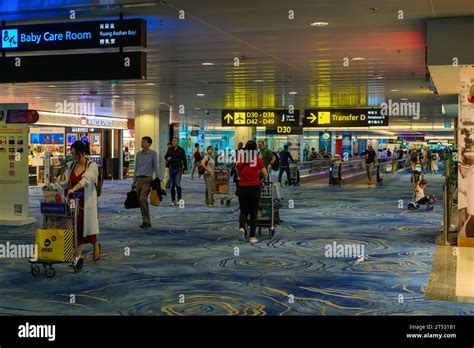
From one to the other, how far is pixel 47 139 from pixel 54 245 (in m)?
24.9

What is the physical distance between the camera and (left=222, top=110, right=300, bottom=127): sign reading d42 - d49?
27719mm

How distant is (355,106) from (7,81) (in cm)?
1983

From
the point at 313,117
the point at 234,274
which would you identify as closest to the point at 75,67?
the point at 234,274

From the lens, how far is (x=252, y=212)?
12.1 metres

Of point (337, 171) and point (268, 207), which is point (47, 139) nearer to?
point (337, 171)

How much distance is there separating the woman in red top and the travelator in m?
18.8

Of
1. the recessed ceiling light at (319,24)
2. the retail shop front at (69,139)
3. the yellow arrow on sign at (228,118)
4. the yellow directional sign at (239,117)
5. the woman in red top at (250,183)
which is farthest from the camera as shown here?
the retail shop front at (69,139)

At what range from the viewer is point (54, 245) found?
8.96 metres

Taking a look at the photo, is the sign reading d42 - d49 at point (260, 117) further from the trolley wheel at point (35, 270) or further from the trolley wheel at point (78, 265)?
the trolley wheel at point (35, 270)

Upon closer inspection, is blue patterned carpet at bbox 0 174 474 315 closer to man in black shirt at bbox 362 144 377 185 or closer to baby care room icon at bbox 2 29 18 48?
baby care room icon at bbox 2 29 18 48

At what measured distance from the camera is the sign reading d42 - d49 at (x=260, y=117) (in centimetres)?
2772

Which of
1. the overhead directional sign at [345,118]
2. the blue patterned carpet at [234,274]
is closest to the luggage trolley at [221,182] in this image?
the blue patterned carpet at [234,274]

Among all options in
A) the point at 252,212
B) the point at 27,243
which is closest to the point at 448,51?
the point at 252,212
